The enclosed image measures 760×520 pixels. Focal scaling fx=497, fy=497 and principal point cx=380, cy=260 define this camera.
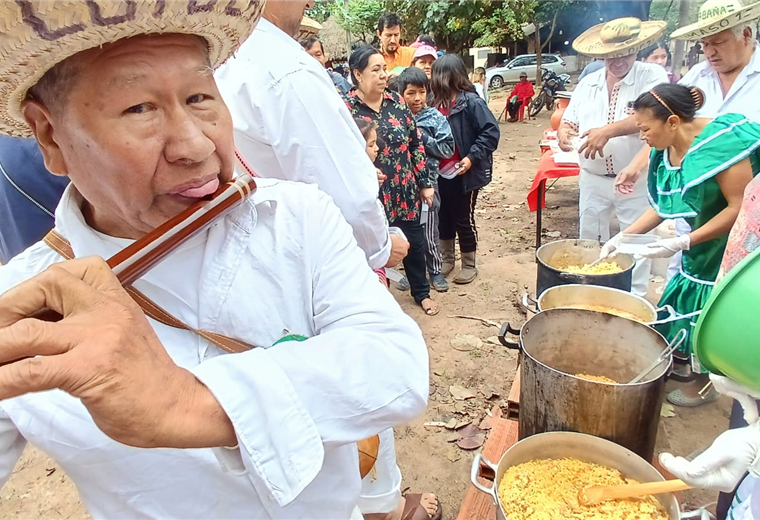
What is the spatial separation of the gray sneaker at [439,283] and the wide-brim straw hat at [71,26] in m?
4.32

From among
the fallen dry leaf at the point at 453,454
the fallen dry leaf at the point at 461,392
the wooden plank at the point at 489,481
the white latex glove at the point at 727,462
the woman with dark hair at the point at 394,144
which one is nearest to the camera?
the white latex glove at the point at 727,462

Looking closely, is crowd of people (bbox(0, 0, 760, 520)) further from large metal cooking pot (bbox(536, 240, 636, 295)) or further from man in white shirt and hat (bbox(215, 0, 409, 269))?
large metal cooking pot (bbox(536, 240, 636, 295))

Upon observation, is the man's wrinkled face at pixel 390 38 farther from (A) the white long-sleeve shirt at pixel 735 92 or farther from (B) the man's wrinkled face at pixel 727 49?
(B) the man's wrinkled face at pixel 727 49

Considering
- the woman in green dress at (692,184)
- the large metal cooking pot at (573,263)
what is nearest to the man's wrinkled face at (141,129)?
the large metal cooking pot at (573,263)

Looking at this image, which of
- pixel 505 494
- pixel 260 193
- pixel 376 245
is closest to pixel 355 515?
pixel 505 494

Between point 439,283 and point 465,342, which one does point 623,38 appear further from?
point 465,342

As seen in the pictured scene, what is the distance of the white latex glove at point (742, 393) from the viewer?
1266mm

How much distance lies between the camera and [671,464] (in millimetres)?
1389

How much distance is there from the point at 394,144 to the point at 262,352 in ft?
11.2

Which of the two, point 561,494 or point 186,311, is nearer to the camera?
point 186,311

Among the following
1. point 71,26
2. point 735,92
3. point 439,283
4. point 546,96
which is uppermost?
point 71,26

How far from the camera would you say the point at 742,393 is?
1.29 meters

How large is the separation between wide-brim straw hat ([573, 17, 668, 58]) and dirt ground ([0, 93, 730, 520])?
2.17 meters

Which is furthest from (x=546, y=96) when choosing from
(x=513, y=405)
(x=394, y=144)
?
(x=513, y=405)
